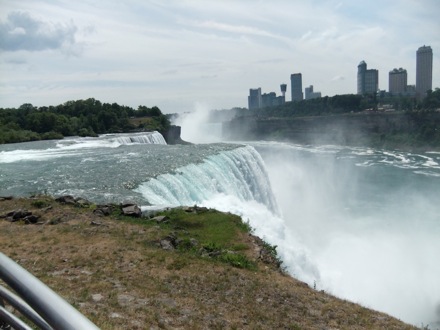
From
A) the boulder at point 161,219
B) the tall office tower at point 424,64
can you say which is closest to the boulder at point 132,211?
the boulder at point 161,219

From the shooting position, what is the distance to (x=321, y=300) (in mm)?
7117

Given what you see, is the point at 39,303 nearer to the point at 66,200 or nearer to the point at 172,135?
the point at 66,200

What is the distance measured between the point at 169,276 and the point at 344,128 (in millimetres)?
74632

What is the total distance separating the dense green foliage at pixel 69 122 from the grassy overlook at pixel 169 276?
3221 centimetres

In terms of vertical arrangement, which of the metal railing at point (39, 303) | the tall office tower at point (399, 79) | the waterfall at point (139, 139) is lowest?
the waterfall at point (139, 139)

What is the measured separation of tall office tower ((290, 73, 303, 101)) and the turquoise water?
163 meters

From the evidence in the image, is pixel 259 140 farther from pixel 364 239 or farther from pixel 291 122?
pixel 364 239

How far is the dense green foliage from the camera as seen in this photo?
4009 centimetres

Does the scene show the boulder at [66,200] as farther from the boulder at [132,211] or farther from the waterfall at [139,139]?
the waterfall at [139,139]

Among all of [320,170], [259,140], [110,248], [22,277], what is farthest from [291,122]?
[22,277]

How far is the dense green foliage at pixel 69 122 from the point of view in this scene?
40094 millimetres

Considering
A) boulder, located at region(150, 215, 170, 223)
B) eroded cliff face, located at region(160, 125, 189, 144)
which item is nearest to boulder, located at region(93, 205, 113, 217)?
boulder, located at region(150, 215, 170, 223)

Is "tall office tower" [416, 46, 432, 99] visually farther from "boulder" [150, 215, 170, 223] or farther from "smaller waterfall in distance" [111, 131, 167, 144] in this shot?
"boulder" [150, 215, 170, 223]

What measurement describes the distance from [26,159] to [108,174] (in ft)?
28.7
